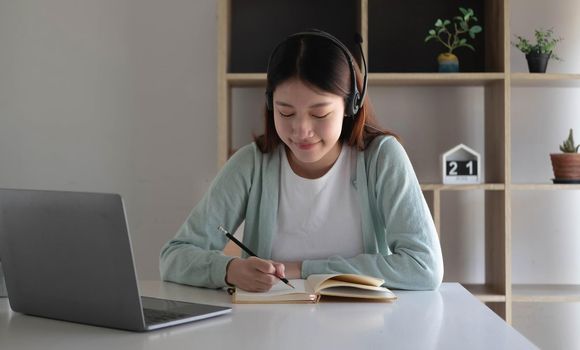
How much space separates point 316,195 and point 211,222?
0.83 ft

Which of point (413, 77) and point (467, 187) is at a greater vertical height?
point (413, 77)

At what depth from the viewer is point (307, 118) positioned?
179cm

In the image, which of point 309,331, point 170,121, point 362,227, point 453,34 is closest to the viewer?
point 309,331

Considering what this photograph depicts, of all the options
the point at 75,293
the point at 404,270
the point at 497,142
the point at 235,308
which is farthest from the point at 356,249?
the point at 497,142

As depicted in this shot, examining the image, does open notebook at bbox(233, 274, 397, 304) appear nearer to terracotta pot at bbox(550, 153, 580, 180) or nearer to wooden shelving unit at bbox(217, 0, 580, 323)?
wooden shelving unit at bbox(217, 0, 580, 323)

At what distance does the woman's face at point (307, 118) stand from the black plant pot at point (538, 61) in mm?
1398

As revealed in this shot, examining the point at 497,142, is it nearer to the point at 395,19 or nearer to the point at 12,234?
the point at 395,19

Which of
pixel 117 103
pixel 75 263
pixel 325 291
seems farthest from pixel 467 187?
pixel 75 263

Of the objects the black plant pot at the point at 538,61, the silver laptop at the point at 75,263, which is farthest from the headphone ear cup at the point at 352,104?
the black plant pot at the point at 538,61

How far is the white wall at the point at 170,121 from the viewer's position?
3.21 m

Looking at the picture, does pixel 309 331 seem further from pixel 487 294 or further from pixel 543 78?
pixel 543 78

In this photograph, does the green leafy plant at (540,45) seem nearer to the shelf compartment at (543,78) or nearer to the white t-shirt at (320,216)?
the shelf compartment at (543,78)

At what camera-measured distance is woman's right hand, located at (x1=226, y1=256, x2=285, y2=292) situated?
1.53m

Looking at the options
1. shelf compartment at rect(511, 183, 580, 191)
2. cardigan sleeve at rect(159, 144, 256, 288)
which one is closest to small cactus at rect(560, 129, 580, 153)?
shelf compartment at rect(511, 183, 580, 191)
